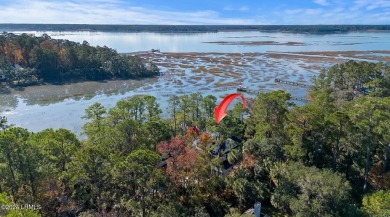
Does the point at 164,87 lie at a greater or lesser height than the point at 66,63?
lesser

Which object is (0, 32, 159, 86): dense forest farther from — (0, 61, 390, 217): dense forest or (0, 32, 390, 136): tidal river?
(0, 61, 390, 217): dense forest

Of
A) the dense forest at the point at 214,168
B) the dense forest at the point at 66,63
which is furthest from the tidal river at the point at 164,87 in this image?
the dense forest at the point at 214,168

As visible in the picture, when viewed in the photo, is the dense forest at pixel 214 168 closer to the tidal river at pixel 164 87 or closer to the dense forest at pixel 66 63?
the tidal river at pixel 164 87

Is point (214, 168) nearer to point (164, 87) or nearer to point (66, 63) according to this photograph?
point (164, 87)

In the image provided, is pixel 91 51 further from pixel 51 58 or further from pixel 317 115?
pixel 317 115

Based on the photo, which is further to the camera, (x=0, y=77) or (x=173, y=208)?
(x=0, y=77)

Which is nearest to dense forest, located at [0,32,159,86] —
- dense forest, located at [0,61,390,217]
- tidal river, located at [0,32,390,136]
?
tidal river, located at [0,32,390,136]

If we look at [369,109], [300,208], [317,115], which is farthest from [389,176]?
[300,208]

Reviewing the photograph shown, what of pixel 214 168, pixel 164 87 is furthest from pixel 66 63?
pixel 214 168
